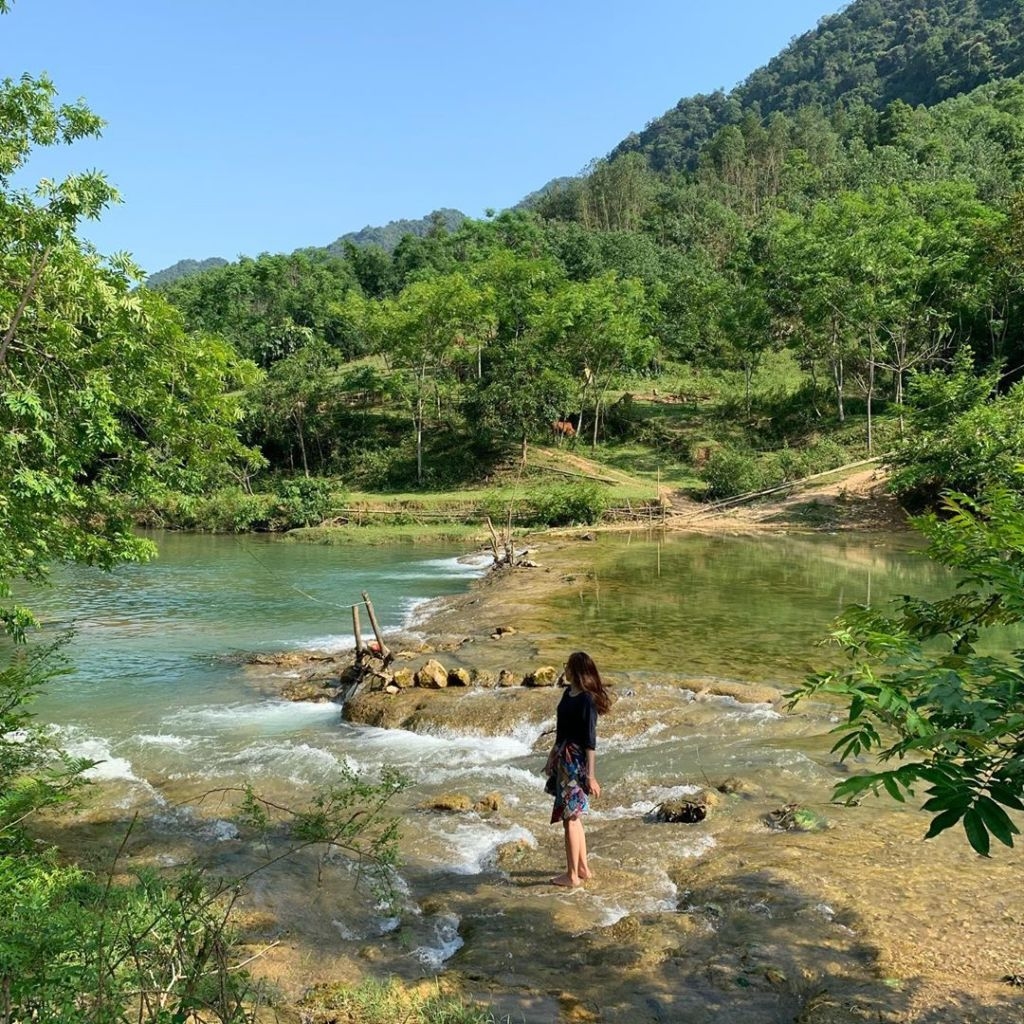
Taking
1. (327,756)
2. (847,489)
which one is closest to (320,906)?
(327,756)

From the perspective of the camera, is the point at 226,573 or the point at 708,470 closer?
the point at 226,573

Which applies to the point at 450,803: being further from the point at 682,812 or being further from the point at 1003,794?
the point at 1003,794

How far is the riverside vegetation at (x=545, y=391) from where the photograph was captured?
3.67 m

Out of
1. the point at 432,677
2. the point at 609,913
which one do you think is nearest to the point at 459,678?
the point at 432,677

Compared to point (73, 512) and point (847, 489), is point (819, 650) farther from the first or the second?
point (847, 489)

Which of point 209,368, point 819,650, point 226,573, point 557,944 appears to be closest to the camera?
point 557,944

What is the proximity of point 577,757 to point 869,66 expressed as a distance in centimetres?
16958

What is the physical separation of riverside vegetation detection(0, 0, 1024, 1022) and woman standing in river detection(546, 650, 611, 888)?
1.56 metres

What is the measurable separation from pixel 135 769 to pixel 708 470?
33.4m

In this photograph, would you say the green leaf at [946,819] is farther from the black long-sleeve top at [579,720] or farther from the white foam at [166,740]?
the white foam at [166,740]

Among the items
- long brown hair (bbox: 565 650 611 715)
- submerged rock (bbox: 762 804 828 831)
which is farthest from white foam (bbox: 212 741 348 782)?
submerged rock (bbox: 762 804 828 831)

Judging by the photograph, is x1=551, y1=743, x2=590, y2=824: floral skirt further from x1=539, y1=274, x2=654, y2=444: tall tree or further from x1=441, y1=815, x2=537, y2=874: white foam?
x1=539, y1=274, x2=654, y2=444: tall tree

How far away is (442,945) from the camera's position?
20.4 ft

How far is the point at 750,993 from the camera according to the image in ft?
17.3
